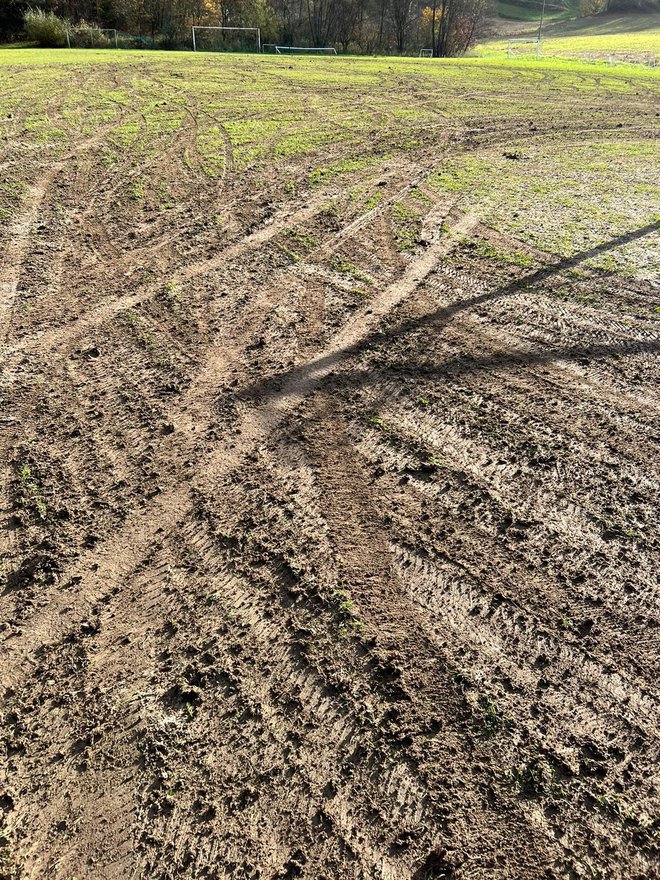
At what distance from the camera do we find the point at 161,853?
224 cm

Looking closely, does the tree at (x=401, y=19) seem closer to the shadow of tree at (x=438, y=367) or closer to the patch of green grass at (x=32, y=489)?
the shadow of tree at (x=438, y=367)

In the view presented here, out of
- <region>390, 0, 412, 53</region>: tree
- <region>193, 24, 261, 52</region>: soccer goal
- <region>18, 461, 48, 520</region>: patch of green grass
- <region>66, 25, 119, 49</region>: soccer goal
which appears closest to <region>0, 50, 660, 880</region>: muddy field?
<region>18, 461, 48, 520</region>: patch of green grass

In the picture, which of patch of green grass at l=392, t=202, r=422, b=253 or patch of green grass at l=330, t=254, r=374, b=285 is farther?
patch of green grass at l=392, t=202, r=422, b=253

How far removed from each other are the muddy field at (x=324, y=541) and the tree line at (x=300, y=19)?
33.5m

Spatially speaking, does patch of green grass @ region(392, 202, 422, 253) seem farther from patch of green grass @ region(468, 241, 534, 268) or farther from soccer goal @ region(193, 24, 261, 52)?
soccer goal @ region(193, 24, 261, 52)

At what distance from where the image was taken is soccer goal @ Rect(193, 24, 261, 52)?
3416 centimetres

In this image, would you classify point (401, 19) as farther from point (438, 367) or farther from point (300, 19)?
point (438, 367)

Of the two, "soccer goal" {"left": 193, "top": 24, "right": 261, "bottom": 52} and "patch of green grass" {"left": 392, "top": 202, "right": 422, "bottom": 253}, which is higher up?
"soccer goal" {"left": 193, "top": 24, "right": 261, "bottom": 52}

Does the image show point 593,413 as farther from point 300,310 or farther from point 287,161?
point 287,161

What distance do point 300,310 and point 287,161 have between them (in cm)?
540

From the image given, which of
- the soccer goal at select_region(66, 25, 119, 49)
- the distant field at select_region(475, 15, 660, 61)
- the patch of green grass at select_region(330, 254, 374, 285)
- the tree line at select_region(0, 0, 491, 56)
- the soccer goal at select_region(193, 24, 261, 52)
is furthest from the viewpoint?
the distant field at select_region(475, 15, 660, 61)

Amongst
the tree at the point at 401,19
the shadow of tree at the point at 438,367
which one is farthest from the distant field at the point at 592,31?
the shadow of tree at the point at 438,367

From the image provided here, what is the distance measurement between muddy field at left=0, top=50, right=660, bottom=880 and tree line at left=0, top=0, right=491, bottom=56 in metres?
33.5

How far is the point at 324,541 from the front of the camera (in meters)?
3.50
